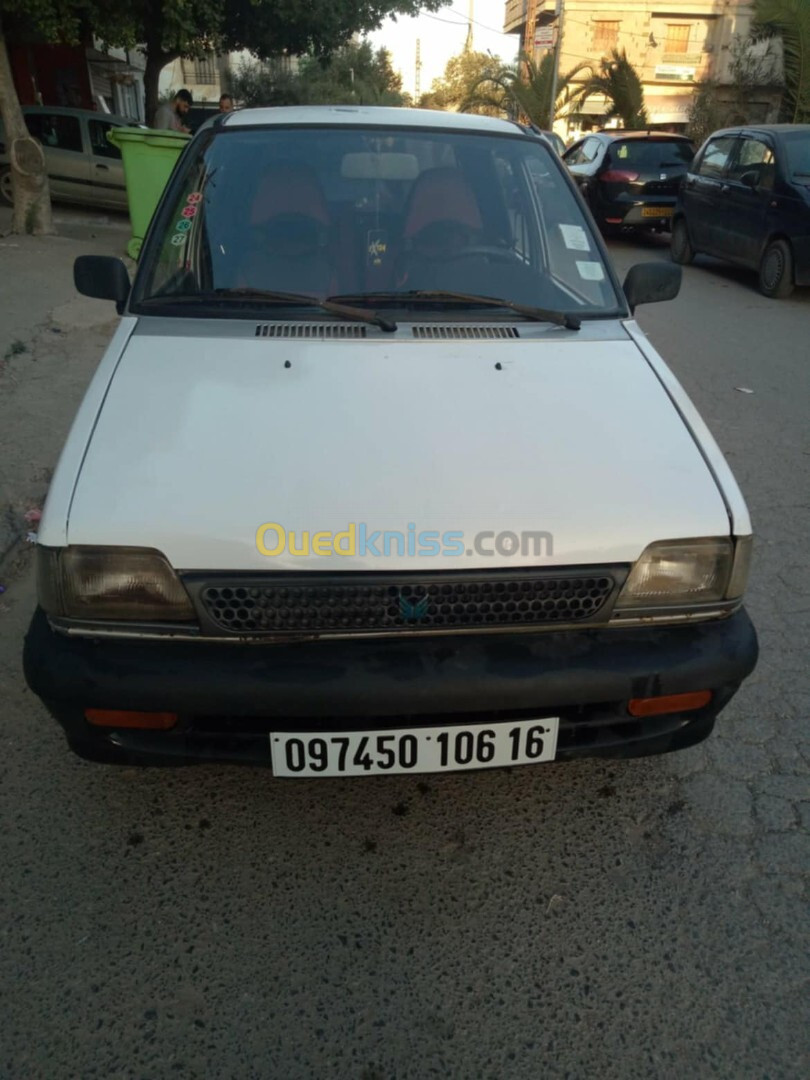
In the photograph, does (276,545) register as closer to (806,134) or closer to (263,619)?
(263,619)

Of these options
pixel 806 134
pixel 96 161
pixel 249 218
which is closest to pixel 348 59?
pixel 96 161

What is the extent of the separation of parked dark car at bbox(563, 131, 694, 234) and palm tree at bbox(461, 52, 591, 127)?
1167cm

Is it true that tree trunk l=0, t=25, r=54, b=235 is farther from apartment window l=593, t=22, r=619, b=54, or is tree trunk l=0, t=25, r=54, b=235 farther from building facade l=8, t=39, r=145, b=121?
apartment window l=593, t=22, r=619, b=54

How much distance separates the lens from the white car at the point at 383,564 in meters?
1.98

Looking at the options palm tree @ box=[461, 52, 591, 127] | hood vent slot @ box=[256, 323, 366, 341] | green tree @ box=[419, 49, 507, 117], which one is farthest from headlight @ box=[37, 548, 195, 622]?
green tree @ box=[419, 49, 507, 117]

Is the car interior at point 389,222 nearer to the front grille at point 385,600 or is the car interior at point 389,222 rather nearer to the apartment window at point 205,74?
the front grille at point 385,600

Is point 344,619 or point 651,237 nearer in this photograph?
point 344,619

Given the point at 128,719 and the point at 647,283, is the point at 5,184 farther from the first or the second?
the point at 128,719

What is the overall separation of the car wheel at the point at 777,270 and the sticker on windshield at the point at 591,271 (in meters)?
7.22

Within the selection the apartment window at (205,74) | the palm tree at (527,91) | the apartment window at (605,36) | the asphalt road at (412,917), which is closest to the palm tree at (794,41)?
the palm tree at (527,91)

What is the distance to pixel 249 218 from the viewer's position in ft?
10.1

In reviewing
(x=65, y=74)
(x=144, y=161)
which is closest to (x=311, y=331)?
(x=144, y=161)

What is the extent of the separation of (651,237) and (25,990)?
14836 millimetres

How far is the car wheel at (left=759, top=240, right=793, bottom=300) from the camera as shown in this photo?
9320 millimetres
